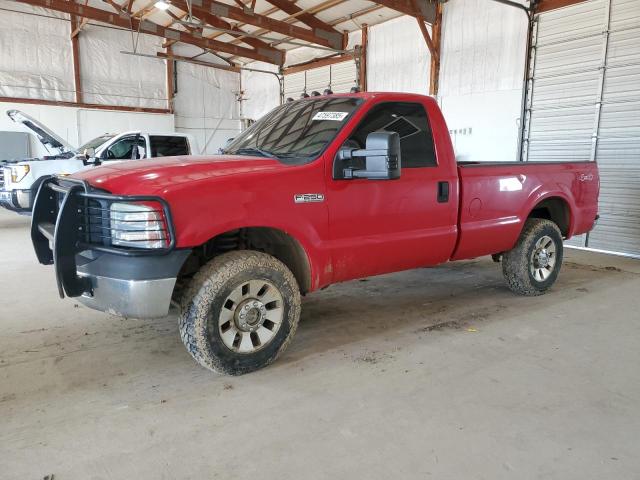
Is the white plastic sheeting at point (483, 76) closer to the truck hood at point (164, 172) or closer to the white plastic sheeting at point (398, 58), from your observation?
the white plastic sheeting at point (398, 58)

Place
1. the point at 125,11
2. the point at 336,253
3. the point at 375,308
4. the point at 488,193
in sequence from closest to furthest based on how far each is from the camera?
the point at 336,253, the point at 488,193, the point at 375,308, the point at 125,11

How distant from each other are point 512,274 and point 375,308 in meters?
1.55

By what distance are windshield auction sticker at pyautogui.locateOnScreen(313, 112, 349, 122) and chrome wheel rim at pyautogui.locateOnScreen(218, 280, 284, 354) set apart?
1.36 meters

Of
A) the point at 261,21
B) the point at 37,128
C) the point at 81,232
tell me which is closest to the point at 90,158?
the point at 37,128

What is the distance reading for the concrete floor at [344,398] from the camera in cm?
222

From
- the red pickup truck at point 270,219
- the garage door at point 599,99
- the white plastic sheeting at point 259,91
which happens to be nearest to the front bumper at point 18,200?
the red pickup truck at point 270,219

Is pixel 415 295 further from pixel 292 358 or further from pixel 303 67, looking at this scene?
pixel 303 67

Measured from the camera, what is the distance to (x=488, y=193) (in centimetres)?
428

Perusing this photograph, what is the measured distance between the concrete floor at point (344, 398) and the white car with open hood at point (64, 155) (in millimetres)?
4962

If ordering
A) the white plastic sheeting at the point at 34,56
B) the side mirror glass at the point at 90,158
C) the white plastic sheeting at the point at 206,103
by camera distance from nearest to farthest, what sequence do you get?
the side mirror glass at the point at 90,158, the white plastic sheeting at the point at 34,56, the white plastic sheeting at the point at 206,103

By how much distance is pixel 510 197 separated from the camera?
4473mm

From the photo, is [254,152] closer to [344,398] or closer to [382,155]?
[382,155]

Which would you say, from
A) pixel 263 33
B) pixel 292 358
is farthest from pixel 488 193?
pixel 263 33

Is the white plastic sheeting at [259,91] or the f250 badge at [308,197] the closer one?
the f250 badge at [308,197]
